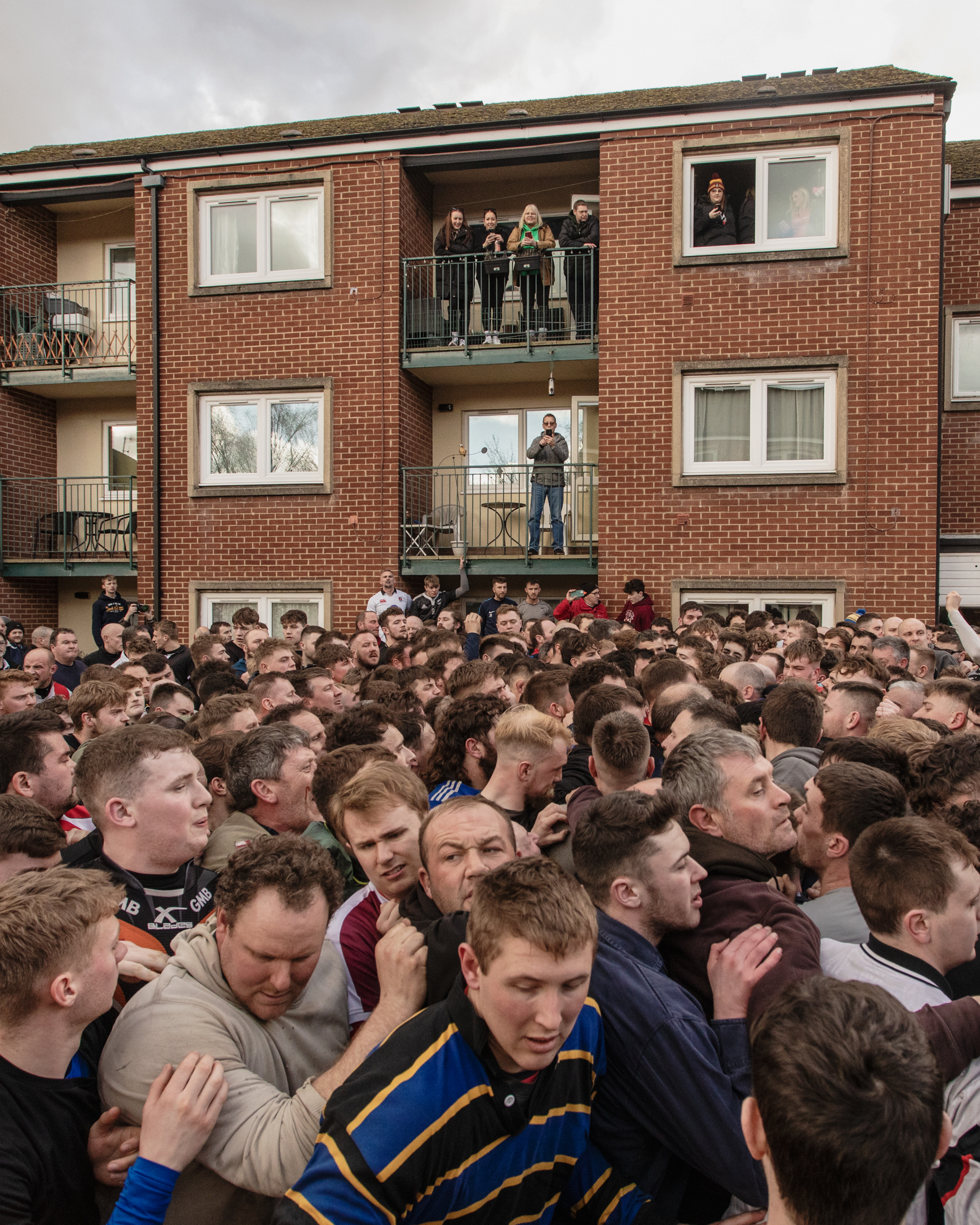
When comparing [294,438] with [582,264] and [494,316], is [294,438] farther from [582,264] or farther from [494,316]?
[582,264]

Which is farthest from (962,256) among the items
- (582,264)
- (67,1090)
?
(67,1090)

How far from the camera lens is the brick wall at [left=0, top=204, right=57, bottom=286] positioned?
16344 mm

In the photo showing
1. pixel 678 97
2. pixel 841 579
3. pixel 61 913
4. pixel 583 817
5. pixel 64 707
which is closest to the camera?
pixel 61 913

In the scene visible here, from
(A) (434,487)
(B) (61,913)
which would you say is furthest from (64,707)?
(A) (434,487)

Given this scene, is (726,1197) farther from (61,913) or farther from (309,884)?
(61,913)

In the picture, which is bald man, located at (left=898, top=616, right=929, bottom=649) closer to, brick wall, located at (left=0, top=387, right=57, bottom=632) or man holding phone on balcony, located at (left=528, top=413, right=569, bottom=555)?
man holding phone on balcony, located at (left=528, top=413, right=569, bottom=555)

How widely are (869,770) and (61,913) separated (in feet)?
8.49

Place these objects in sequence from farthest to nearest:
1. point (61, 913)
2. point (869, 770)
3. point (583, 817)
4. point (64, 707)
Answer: point (64, 707) → point (869, 770) → point (583, 817) → point (61, 913)

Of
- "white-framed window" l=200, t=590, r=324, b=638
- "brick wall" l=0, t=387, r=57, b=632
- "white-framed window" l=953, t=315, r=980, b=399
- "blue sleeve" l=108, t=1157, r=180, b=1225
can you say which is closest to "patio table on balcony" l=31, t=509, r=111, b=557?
"brick wall" l=0, t=387, r=57, b=632

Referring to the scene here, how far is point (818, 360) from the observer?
13.1 metres

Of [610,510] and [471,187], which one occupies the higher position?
[471,187]

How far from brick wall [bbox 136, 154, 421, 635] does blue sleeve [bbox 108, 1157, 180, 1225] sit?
1257 cm

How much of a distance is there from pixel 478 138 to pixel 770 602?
8.49 m

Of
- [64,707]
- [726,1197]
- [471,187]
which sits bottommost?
[726,1197]
